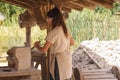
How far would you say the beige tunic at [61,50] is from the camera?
440 cm

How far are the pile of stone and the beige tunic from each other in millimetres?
4165

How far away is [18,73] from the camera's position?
3949mm

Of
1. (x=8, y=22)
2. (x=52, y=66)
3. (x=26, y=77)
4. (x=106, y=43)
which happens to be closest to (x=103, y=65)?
(x=106, y=43)

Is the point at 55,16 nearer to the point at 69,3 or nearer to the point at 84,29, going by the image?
the point at 69,3

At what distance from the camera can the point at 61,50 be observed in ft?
14.7

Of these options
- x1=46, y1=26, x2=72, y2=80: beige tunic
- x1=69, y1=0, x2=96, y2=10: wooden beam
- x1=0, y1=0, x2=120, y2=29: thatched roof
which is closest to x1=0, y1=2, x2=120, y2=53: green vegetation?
x1=0, y1=0, x2=120, y2=29: thatched roof

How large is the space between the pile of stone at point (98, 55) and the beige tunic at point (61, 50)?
4.17 meters

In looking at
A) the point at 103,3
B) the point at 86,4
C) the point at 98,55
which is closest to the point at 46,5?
the point at 86,4

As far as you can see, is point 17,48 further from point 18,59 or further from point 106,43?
point 106,43

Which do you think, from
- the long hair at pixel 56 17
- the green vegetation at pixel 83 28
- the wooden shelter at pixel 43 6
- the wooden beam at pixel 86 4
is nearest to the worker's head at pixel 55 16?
the long hair at pixel 56 17

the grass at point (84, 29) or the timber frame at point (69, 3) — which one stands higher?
the timber frame at point (69, 3)

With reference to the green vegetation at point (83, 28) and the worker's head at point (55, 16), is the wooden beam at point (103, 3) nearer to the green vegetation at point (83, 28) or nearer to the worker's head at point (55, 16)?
the worker's head at point (55, 16)

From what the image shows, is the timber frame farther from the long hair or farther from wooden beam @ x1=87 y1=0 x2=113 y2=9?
the long hair

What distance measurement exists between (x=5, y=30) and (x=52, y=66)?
10245 millimetres
